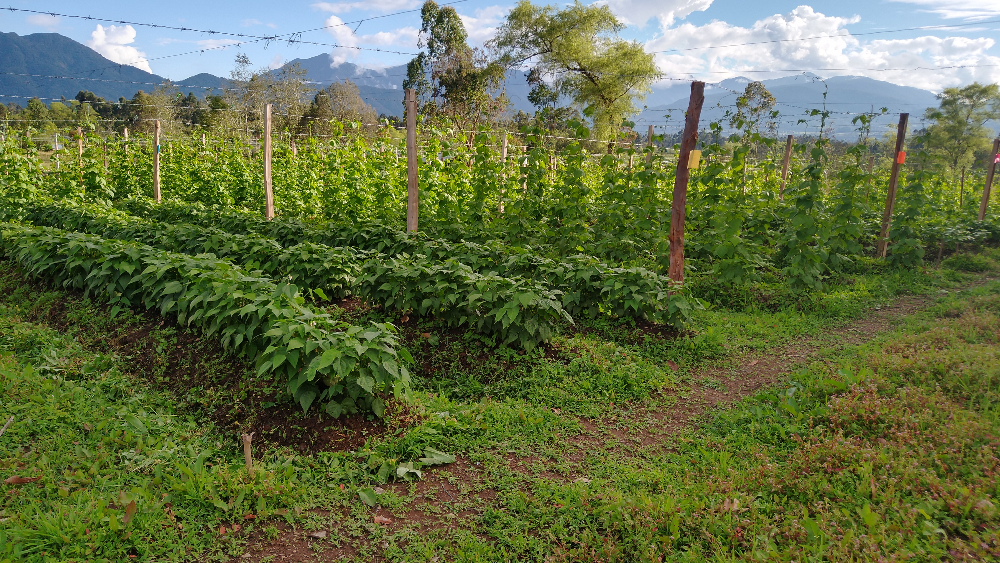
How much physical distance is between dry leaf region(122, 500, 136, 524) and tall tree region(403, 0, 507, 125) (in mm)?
31433

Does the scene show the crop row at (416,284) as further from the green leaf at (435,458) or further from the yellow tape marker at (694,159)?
the yellow tape marker at (694,159)

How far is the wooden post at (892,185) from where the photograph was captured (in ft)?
31.0

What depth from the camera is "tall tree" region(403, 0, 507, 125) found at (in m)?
34.0

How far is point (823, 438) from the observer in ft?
12.5

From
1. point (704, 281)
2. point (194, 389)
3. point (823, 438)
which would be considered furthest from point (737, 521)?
point (704, 281)

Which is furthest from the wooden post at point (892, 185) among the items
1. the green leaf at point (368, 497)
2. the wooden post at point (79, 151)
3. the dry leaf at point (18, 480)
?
the wooden post at point (79, 151)

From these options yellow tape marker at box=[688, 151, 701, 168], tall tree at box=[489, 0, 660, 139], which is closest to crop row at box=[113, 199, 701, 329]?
yellow tape marker at box=[688, 151, 701, 168]

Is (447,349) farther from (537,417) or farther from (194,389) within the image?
(194,389)

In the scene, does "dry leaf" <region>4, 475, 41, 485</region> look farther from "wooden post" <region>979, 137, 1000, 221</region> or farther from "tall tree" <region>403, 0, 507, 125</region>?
"tall tree" <region>403, 0, 507, 125</region>

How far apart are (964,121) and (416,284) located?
41.7m

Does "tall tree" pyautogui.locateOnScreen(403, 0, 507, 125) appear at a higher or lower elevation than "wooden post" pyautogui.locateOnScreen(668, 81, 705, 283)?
higher

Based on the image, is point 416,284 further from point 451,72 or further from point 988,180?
point 451,72

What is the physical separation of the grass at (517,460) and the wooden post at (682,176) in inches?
62.9

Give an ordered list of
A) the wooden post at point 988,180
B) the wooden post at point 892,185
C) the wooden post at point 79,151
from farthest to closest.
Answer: the wooden post at point 79,151 → the wooden post at point 988,180 → the wooden post at point 892,185
